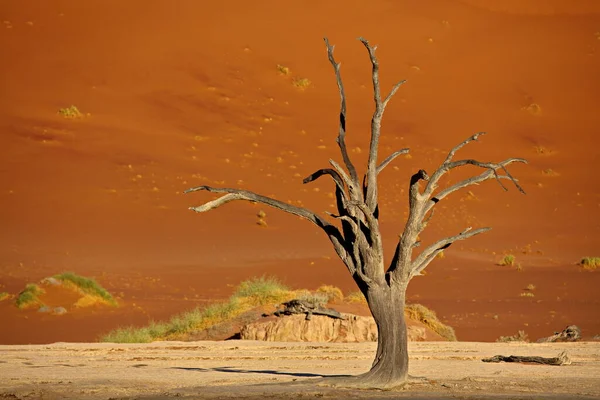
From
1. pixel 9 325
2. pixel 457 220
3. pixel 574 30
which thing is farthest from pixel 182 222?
pixel 574 30

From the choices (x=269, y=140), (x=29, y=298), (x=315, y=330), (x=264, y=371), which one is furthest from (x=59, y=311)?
(x=269, y=140)

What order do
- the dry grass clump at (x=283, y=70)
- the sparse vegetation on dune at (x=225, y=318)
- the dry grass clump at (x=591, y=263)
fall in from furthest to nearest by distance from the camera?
the dry grass clump at (x=283, y=70)
the dry grass clump at (x=591, y=263)
the sparse vegetation on dune at (x=225, y=318)

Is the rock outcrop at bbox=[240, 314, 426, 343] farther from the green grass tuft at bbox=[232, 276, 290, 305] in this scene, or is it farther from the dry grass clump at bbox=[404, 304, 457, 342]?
the green grass tuft at bbox=[232, 276, 290, 305]

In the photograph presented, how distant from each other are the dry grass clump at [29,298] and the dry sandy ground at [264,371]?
6611mm

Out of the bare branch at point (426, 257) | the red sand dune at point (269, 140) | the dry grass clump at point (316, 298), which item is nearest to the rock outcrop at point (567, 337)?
the red sand dune at point (269, 140)

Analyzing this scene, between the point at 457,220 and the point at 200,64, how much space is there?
1575 cm

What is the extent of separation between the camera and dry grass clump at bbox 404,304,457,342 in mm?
19533

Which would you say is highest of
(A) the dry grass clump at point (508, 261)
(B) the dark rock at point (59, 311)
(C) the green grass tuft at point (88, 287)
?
(A) the dry grass clump at point (508, 261)

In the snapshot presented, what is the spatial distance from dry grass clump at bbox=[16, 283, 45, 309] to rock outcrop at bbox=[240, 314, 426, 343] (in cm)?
750

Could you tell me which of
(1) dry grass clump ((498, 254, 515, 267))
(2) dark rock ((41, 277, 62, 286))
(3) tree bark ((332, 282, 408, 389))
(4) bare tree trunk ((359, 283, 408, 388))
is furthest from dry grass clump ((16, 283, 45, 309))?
(1) dry grass clump ((498, 254, 515, 267))

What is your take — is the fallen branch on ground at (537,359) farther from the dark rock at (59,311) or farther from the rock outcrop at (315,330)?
the dark rock at (59,311)

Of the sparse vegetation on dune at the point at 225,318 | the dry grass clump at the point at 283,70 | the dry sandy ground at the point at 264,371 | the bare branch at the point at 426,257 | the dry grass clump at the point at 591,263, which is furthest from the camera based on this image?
the dry grass clump at the point at 283,70

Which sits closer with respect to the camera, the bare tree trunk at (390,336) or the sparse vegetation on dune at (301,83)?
the bare tree trunk at (390,336)

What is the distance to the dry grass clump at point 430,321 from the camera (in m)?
19.5
